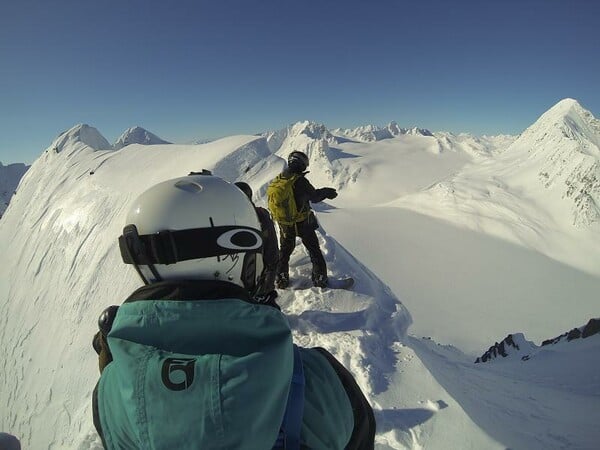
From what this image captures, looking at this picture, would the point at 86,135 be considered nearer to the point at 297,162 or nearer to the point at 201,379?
the point at 297,162

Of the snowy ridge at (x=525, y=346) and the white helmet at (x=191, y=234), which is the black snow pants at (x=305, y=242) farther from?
the snowy ridge at (x=525, y=346)

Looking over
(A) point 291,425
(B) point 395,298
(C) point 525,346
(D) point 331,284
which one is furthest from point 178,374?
(C) point 525,346

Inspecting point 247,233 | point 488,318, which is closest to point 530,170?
point 488,318

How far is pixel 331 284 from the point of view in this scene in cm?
605

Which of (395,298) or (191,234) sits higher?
(191,234)

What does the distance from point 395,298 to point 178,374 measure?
5797 millimetres

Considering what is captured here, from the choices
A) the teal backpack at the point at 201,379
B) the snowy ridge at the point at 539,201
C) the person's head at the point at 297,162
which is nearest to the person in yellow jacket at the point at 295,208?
the person's head at the point at 297,162

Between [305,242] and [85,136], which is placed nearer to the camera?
[305,242]

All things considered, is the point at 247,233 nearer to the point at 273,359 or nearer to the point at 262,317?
the point at 262,317

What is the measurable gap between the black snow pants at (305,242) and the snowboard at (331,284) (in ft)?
0.64

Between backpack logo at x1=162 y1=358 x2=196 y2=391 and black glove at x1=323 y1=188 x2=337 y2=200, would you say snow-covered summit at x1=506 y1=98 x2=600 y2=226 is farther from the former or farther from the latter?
backpack logo at x1=162 y1=358 x2=196 y2=391

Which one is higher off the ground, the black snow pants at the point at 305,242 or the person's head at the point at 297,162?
the person's head at the point at 297,162

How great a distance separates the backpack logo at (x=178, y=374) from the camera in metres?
1.11

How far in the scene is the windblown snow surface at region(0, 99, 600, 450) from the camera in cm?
431
